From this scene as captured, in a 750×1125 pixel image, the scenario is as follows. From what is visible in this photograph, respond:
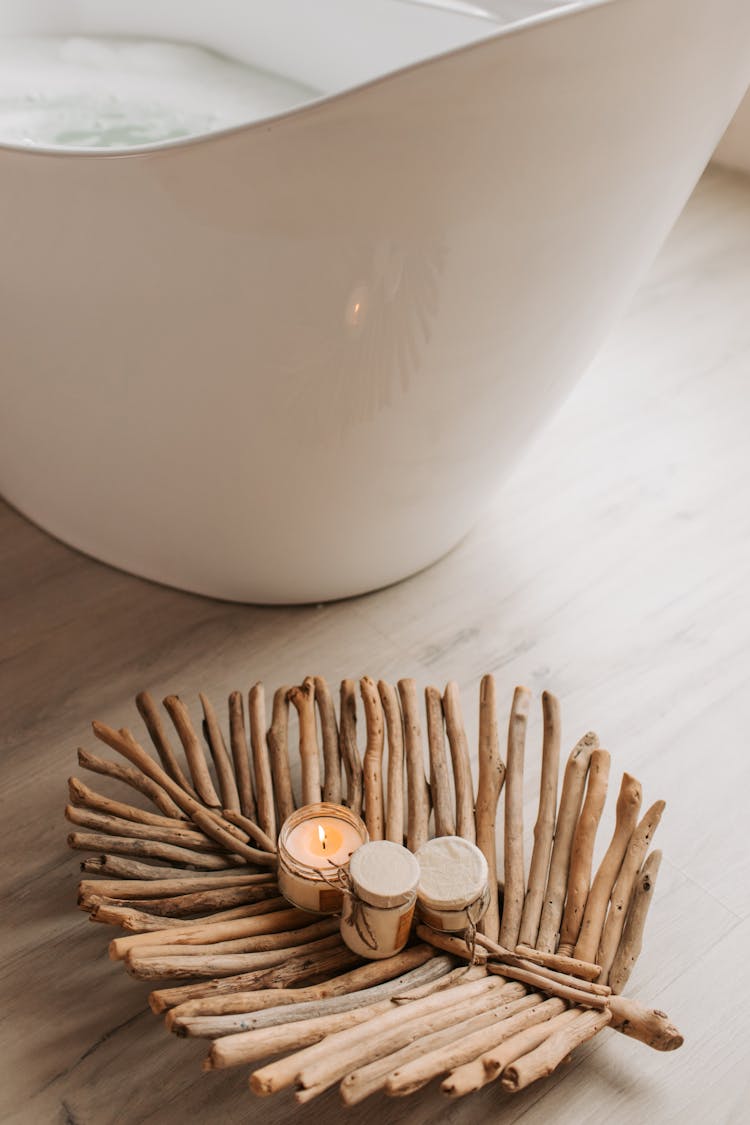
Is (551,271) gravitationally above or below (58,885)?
above

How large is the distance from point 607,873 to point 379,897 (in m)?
0.26

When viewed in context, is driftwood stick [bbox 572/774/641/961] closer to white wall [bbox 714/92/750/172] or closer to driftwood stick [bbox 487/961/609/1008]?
driftwood stick [bbox 487/961/609/1008]

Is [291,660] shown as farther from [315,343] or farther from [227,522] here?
[315,343]

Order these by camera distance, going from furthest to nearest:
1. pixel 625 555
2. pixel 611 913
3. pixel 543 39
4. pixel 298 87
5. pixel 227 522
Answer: pixel 298 87 → pixel 625 555 → pixel 227 522 → pixel 611 913 → pixel 543 39

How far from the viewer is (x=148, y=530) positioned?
1.51m

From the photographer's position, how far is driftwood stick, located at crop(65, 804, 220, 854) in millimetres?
1193

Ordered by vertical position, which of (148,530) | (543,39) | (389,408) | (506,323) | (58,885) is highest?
(543,39)

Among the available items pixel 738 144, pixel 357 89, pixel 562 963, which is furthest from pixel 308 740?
pixel 738 144

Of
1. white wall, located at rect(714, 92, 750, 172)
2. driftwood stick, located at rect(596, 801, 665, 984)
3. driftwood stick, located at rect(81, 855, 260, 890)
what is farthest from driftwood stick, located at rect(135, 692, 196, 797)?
white wall, located at rect(714, 92, 750, 172)

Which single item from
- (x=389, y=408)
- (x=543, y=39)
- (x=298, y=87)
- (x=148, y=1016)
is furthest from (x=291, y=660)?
(x=298, y=87)

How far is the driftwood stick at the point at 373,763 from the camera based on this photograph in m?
1.22

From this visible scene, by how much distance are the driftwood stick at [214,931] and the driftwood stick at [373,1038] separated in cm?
13

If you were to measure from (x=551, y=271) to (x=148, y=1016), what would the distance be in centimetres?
83

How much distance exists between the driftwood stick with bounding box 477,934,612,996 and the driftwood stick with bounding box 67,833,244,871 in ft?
0.92
